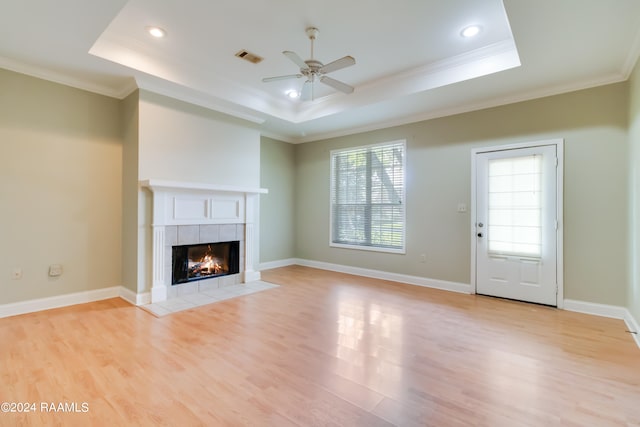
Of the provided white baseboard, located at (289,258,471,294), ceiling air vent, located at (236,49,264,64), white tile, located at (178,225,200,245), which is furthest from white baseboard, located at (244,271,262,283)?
ceiling air vent, located at (236,49,264,64)

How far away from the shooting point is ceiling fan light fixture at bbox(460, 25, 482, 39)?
2949mm

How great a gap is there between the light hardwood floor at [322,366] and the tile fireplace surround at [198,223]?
0.69 metres

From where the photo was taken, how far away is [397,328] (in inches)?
119

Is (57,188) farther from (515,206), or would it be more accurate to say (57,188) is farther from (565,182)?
(565,182)

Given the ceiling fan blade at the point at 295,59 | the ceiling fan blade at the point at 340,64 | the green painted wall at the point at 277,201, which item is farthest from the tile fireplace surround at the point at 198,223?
the ceiling fan blade at the point at 340,64

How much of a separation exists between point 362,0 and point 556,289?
13.2ft

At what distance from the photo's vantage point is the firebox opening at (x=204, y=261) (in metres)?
4.10

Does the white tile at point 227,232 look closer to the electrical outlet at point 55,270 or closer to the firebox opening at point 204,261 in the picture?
the firebox opening at point 204,261

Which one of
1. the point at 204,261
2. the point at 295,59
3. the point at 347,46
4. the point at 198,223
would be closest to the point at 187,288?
the point at 204,261

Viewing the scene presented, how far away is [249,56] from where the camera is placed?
141 inches

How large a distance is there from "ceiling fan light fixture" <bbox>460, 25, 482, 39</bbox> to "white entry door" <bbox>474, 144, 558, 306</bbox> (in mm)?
1726

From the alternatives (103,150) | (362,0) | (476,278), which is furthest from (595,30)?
(103,150)

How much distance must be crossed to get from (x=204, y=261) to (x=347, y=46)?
11.7ft

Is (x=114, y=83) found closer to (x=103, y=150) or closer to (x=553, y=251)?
(x=103, y=150)
